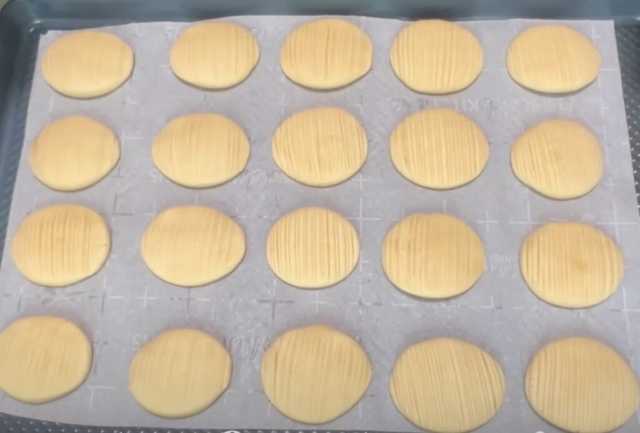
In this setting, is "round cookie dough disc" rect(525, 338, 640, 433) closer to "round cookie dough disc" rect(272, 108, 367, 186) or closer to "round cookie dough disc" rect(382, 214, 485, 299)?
"round cookie dough disc" rect(382, 214, 485, 299)

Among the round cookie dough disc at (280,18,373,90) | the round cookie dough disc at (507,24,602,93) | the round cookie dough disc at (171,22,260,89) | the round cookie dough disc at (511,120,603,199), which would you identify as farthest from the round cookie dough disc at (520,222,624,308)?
the round cookie dough disc at (171,22,260,89)

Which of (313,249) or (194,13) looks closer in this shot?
(313,249)

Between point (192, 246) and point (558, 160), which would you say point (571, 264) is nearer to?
point (558, 160)

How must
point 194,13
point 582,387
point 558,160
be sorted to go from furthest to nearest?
point 194,13 < point 558,160 < point 582,387

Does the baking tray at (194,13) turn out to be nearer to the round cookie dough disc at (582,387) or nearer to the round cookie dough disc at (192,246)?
the round cookie dough disc at (192,246)

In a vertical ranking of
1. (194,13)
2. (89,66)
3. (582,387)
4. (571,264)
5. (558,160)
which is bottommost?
(582,387)

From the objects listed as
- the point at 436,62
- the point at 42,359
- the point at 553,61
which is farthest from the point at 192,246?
the point at 553,61

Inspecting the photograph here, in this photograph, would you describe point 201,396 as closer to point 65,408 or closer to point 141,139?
point 65,408
